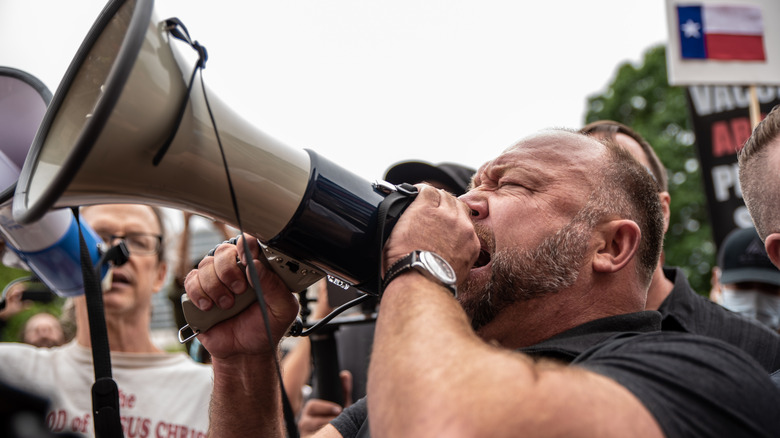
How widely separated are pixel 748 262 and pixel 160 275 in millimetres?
3104

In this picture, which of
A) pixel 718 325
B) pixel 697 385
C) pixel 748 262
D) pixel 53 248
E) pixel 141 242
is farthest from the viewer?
pixel 748 262

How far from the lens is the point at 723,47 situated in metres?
4.39

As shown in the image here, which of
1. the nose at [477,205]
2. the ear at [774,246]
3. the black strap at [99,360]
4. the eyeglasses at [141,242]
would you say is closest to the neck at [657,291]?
the ear at [774,246]

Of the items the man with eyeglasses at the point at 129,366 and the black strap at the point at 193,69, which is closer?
the black strap at the point at 193,69

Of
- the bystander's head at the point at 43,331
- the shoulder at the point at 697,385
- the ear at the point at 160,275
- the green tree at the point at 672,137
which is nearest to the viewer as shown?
the shoulder at the point at 697,385

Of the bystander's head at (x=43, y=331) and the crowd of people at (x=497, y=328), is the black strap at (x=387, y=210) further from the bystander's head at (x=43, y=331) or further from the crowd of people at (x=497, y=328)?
the bystander's head at (x=43, y=331)

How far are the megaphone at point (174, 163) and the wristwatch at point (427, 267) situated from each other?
75 mm

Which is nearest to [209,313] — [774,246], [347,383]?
[347,383]

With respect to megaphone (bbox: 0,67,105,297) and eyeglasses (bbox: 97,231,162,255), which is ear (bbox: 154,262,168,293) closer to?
eyeglasses (bbox: 97,231,162,255)

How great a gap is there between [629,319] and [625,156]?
0.62 metres

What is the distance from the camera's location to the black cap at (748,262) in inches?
142

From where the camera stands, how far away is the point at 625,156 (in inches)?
84.6

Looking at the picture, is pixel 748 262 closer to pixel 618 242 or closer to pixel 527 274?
pixel 618 242

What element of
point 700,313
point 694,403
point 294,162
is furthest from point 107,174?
point 700,313
